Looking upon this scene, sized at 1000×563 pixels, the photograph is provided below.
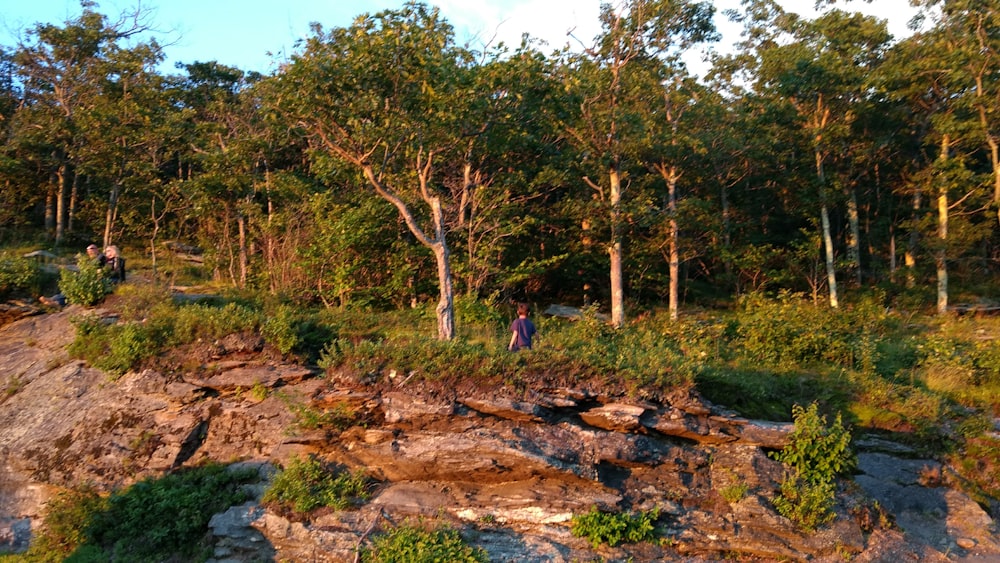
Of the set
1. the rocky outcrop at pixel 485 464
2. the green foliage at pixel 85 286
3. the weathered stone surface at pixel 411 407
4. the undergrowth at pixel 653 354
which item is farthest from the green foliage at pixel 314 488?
the green foliage at pixel 85 286

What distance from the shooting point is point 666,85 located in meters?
17.6

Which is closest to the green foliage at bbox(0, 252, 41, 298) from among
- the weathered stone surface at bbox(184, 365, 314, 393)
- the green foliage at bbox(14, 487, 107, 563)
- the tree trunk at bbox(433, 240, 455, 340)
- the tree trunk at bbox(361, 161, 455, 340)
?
the weathered stone surface at bbox(184, 365, 314, 393)

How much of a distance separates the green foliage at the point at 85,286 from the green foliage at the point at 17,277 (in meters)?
1.35

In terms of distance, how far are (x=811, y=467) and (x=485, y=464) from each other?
4.20 meters

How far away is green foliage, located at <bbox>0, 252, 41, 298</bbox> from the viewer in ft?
44.9

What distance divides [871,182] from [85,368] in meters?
23.5

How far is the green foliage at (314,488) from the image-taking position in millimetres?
8742

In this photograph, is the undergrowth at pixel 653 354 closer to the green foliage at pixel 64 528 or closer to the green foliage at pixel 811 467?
the green foliage at pixel 811 467

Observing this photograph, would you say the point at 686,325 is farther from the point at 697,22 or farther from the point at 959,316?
A: the point at 959,316

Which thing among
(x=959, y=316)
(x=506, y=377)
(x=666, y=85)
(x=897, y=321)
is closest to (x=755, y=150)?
(x=666, y=85)

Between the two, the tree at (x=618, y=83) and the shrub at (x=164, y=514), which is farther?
the tree at (x=618, y=83)

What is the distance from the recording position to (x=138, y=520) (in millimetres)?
9352

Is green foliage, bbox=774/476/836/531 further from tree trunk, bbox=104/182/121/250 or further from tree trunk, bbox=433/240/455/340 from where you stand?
tree trunk, bbox=104/182/121/250

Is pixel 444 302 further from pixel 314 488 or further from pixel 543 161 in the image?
pixel 543 161
